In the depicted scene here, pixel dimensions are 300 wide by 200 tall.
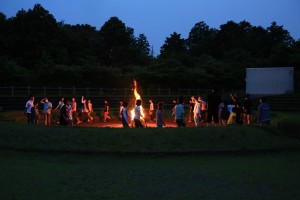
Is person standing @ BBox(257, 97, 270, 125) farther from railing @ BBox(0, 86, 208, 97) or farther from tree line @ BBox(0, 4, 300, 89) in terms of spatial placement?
tree line @ BBox(0, 4, 300, 89)

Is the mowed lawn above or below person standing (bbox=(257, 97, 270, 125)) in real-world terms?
below

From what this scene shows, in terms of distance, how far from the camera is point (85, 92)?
42812mm

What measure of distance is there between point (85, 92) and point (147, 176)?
111 feet

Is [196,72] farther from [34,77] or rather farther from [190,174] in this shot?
[190,174]

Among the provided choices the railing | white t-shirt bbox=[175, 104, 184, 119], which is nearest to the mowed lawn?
white t-shirt bbox=[175, 104, 184, 119]

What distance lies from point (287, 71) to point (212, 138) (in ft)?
101

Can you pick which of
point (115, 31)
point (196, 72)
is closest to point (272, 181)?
point (196, 72)

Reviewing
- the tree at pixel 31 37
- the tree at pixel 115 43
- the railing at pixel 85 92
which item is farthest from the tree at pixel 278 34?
the tree at pixel 31 37

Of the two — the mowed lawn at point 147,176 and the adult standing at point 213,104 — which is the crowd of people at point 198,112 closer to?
the adult standing at point 213,104

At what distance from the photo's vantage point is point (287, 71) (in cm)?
4162

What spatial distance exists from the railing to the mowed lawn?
997 inches

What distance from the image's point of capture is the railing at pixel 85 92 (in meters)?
37.3

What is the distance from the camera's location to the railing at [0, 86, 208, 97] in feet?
122

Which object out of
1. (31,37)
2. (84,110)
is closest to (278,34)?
(31,37)
